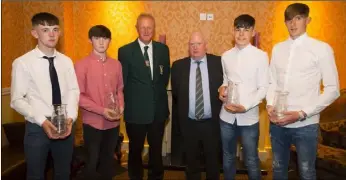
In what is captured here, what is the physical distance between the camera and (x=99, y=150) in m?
2.58

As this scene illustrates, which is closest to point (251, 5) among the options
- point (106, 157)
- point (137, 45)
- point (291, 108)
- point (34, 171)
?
point (137, 45)

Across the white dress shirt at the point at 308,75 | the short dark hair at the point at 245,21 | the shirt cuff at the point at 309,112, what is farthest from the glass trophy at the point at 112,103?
the shirt cuff at the point at 309,112

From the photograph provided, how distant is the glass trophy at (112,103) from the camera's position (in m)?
2.46

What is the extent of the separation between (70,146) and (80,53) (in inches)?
95.8

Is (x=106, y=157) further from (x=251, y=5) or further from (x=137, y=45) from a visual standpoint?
(x=251, y=5)

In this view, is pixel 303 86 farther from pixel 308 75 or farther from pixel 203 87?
pixel 203 87

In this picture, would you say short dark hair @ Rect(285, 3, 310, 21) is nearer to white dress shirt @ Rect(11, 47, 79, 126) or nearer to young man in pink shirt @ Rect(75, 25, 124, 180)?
young man in pink shirt @ Rect(75, 25, 124, 180)

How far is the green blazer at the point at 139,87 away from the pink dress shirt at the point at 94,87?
0.95ft

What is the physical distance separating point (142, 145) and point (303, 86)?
59.5 inches

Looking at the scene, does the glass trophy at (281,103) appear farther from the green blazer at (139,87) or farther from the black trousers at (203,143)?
the green blazer at (139,87)

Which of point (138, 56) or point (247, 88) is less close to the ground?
point (138, 56)

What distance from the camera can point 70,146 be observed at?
88.8 inches

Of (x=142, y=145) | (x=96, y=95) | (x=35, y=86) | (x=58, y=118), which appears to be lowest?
(x=142, y=145)

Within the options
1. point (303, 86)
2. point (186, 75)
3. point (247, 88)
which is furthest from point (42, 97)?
point (303, 86)
